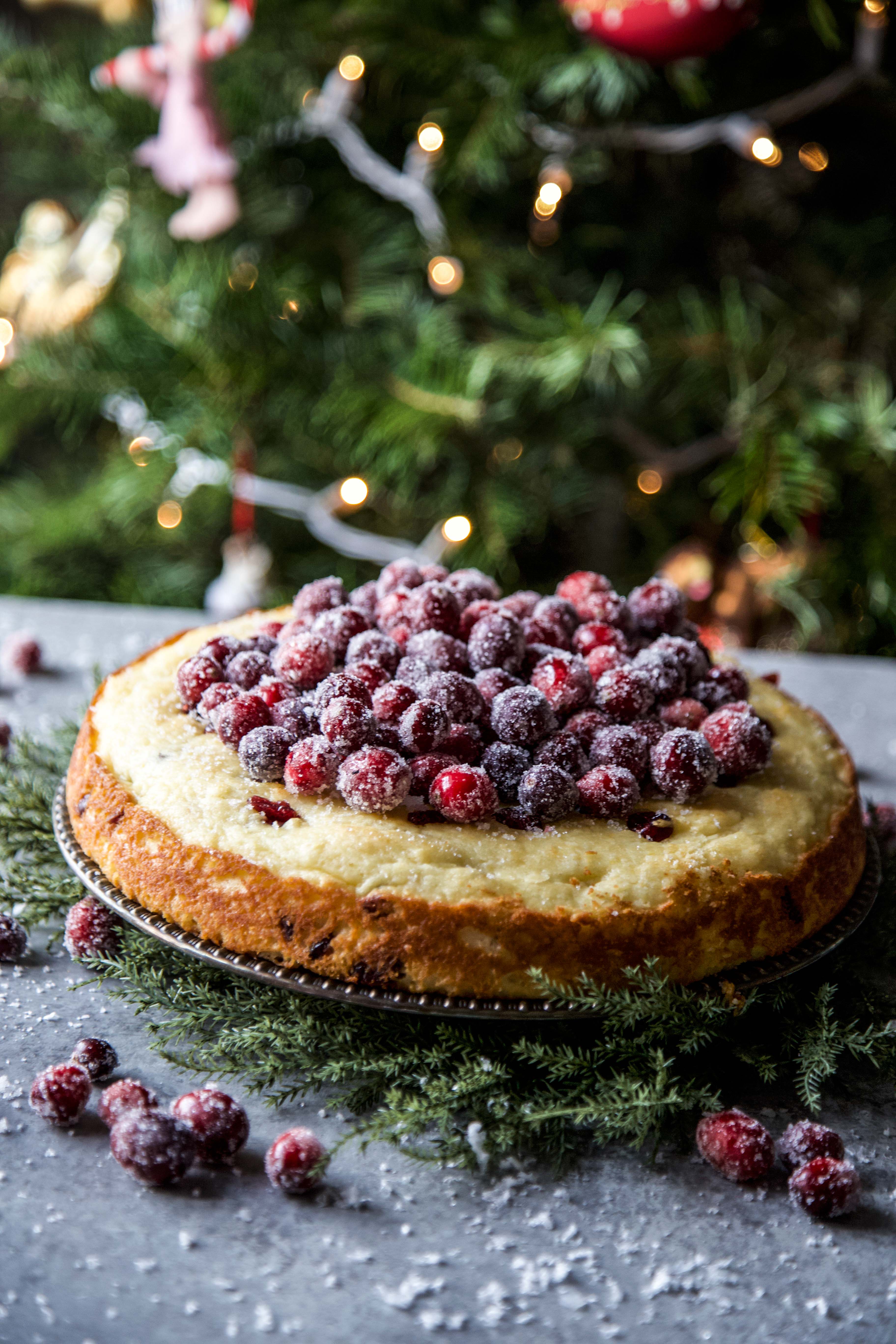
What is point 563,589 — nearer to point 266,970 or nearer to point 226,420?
point 266,970

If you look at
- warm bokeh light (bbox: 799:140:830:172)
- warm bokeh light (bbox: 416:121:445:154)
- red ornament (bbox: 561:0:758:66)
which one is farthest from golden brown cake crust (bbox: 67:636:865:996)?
warm bokeh light (bbox: 799:140:830:172)

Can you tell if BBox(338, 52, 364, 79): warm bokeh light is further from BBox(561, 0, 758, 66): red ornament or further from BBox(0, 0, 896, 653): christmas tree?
BBox(561, 0, 758, 66): red ornament

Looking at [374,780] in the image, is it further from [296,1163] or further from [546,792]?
[296,1163]

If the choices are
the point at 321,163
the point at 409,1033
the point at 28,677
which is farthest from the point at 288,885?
the point at 321,163

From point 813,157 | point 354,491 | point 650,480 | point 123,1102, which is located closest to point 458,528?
point 354,491

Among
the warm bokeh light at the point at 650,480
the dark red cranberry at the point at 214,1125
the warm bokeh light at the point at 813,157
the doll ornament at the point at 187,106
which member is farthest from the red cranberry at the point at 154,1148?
the warm bokeh light at the point at 813,157

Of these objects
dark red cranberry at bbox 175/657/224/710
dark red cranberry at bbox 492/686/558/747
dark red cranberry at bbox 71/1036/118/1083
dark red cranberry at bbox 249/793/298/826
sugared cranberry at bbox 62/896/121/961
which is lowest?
sugared cranberry at bbox 62/896/121/961
